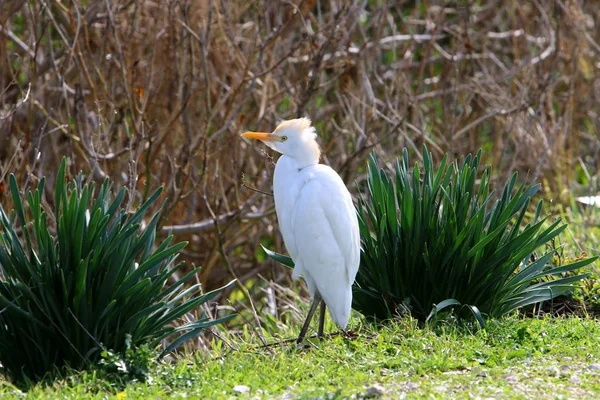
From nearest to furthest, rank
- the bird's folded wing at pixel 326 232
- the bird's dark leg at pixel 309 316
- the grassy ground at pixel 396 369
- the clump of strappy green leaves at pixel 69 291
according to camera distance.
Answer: the grassy ground at pixel 396 369 → the clump of strappy green leaves at pixel 69 291 → the bird's folded wing at pixel 326 232 → the bird's dark leg at pixel 309 316

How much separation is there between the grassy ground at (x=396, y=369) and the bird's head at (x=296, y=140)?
3.28 feet

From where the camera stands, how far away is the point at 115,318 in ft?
14.2

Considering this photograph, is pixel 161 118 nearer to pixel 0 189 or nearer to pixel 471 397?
pixel 0 189

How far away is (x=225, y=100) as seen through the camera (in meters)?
7.33

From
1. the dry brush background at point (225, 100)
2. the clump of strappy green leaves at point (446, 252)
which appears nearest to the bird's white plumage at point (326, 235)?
the clump of strappy green leaves at point (446, 252)

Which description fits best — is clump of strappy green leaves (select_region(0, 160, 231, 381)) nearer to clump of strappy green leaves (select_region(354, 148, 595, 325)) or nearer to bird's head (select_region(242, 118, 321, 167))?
bird's head (select_region(242, 118, 321, 167))

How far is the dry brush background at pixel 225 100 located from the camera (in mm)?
6852

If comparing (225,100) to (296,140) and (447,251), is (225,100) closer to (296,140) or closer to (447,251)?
(296,140)

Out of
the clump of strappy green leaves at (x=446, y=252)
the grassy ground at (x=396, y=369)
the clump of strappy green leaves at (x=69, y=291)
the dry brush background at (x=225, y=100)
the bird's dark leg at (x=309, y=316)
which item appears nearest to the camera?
the grassy ground at (x=396, y=369)

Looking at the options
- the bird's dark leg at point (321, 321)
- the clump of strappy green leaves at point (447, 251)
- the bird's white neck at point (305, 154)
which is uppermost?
the bird's white neck at point (305, 154)

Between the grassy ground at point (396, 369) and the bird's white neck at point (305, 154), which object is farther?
the bird's white neck at point (305, 154)

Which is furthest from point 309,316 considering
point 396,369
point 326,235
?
point 396,369

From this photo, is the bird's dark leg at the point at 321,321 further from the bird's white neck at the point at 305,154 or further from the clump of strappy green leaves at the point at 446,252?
the bird's white neck at the point at 305,154

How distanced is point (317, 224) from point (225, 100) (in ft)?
9.30
